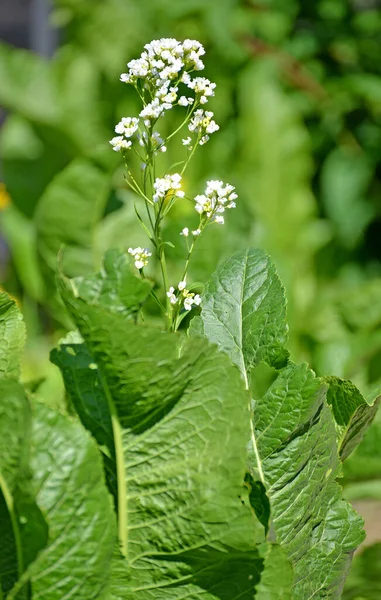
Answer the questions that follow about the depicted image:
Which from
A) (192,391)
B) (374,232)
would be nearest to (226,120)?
(374,232)

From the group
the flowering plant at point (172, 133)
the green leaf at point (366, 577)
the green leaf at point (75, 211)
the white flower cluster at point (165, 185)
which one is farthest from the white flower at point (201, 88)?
the green leaf at point (75, 211)

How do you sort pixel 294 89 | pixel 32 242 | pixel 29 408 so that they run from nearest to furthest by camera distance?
1. pixel 29 408
2. pixel 32 242
3. pixel 294 89

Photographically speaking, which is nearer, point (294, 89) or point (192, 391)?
point (192, 391)

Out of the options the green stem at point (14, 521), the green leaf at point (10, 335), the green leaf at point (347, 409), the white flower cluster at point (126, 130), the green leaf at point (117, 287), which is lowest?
the green stem at point (14, 521)

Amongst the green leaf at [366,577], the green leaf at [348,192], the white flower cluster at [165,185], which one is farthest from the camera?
the green leaf at [348,192]

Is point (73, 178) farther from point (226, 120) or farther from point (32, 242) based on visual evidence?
point (226, 120)

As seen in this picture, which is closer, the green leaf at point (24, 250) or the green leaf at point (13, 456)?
the green leaf at point (13, 456)

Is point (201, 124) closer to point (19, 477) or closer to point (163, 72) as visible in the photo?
point (163, 72)

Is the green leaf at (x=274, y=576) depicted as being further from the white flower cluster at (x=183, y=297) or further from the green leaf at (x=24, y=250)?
the green leaf at (x=24, y=250)
